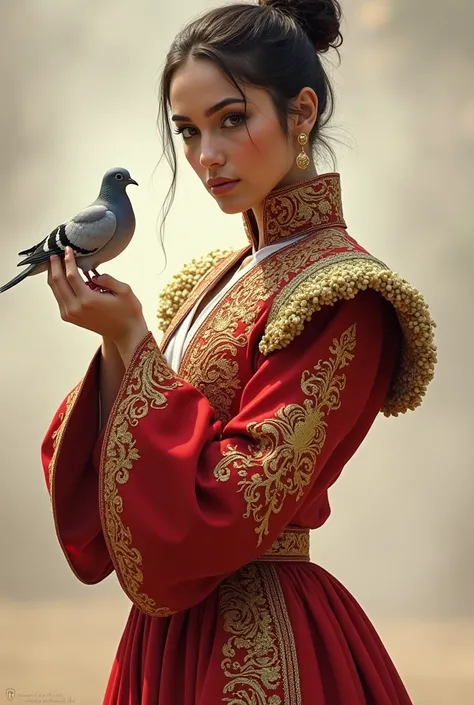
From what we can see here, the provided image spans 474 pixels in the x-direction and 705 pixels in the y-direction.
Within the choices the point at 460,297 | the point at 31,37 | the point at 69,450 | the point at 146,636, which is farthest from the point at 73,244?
the point at 31,37

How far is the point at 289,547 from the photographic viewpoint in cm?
135

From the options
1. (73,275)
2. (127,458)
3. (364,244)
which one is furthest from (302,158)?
(364,244)

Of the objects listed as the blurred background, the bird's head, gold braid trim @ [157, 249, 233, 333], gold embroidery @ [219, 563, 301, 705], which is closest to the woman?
gold embroidery @ [219, 563, 301, 705]

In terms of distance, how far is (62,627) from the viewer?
265 centimetres

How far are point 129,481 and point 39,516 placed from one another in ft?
5.15

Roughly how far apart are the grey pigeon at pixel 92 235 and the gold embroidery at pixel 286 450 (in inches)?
10.6

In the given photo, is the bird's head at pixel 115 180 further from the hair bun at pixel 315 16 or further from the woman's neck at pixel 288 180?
the hair bun at pixel 315 16

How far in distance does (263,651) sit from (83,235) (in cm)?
53

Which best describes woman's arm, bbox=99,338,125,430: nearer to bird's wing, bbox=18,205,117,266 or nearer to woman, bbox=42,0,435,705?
woman, bbox=42,0,435,705

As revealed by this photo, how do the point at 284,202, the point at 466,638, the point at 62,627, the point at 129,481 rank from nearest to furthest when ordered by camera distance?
1. the point at 129,481
2. the point at 284,202
3. the point at 466,638
4. the point at 62,627

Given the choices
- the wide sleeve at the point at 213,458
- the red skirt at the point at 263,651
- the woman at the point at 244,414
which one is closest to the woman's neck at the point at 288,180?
the woman at the point at 244,414

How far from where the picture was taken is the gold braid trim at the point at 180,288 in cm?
169

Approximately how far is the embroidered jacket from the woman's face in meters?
0.08

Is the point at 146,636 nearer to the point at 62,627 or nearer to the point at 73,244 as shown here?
the point at 73,244
